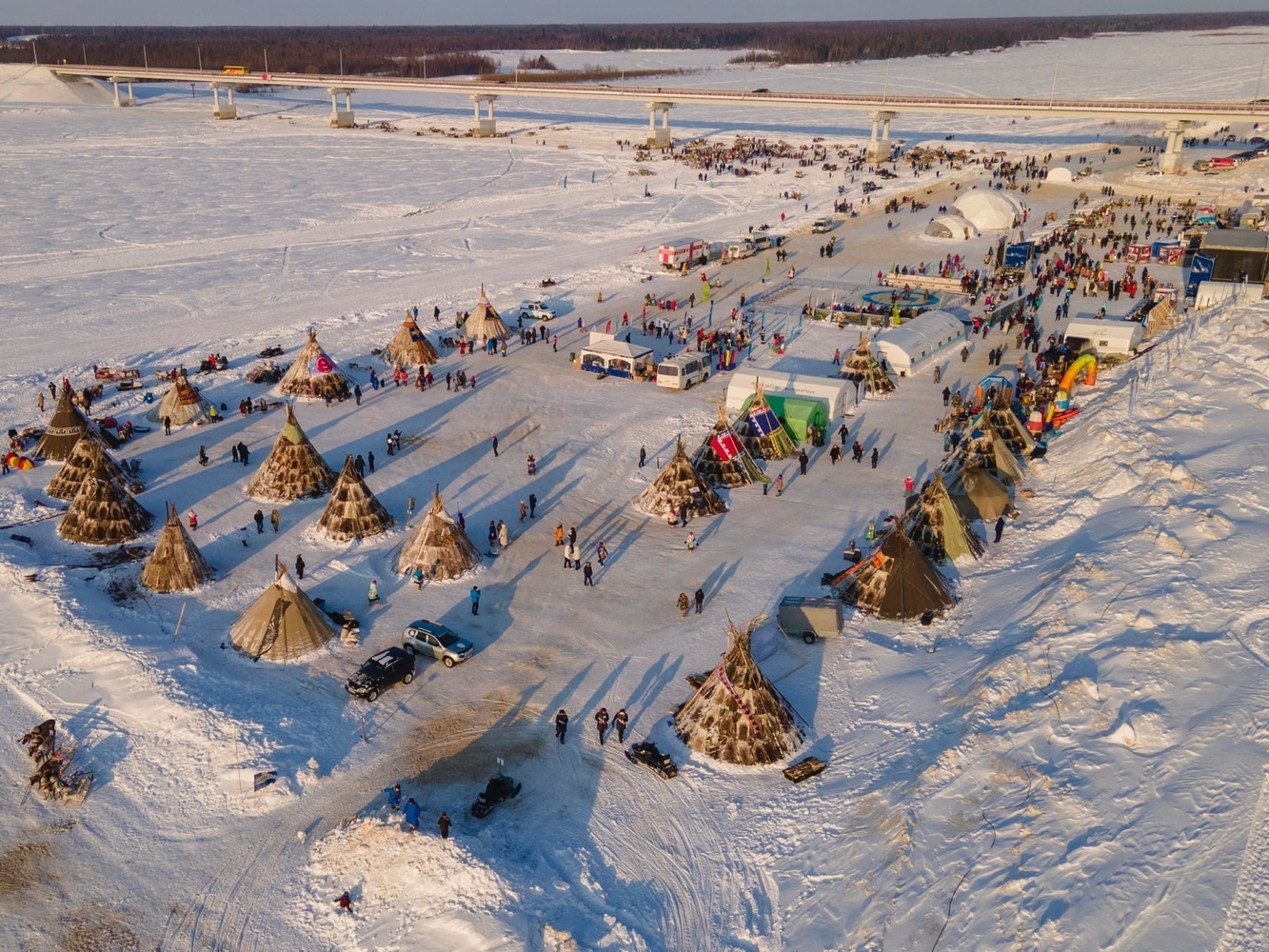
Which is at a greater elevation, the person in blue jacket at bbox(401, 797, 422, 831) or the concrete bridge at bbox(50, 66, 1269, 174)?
the concrete bridge at bbox(50, 66, 1269, 174)

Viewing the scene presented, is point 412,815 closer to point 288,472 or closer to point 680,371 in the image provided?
point 288,472

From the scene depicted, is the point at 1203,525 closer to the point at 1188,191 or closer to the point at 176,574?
the point at 176,574

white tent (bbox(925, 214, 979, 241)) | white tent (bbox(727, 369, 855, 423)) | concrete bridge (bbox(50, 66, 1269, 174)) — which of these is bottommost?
white tent (bbox(727, 369, 855, 423))

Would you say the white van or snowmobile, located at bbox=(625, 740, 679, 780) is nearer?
snowmobile, located at bbox=(625, 740, 679, 780)

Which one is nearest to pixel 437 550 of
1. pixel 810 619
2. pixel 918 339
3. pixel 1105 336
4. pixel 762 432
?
pixel 810 619

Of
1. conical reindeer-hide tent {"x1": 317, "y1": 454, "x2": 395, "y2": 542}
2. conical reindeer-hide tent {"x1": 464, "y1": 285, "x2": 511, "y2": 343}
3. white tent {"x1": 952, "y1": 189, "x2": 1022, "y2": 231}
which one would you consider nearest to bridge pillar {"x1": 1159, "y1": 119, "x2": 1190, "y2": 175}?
white tent {"x1": 952, "y1": 189, "x2": 1022, "y2": 231}

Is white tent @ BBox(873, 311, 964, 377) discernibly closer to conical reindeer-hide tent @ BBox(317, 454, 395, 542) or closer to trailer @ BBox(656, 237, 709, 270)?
trailer @ BBox(656, 237, 709, 270)

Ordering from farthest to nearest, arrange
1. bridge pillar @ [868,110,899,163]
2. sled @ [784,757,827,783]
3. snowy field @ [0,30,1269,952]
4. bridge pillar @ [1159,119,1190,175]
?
bridge pillar @ [868,110,899,163] < bridge pillar @ [1159,119,1190,175] < sled @ [784,757,827,783] < snowy field @ [0,30,1269,952]

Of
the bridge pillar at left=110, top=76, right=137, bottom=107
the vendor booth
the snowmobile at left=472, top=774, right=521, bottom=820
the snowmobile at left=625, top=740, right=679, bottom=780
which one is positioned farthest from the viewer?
the bridge pillar at left=110, top=76, right=137, bottom=107
